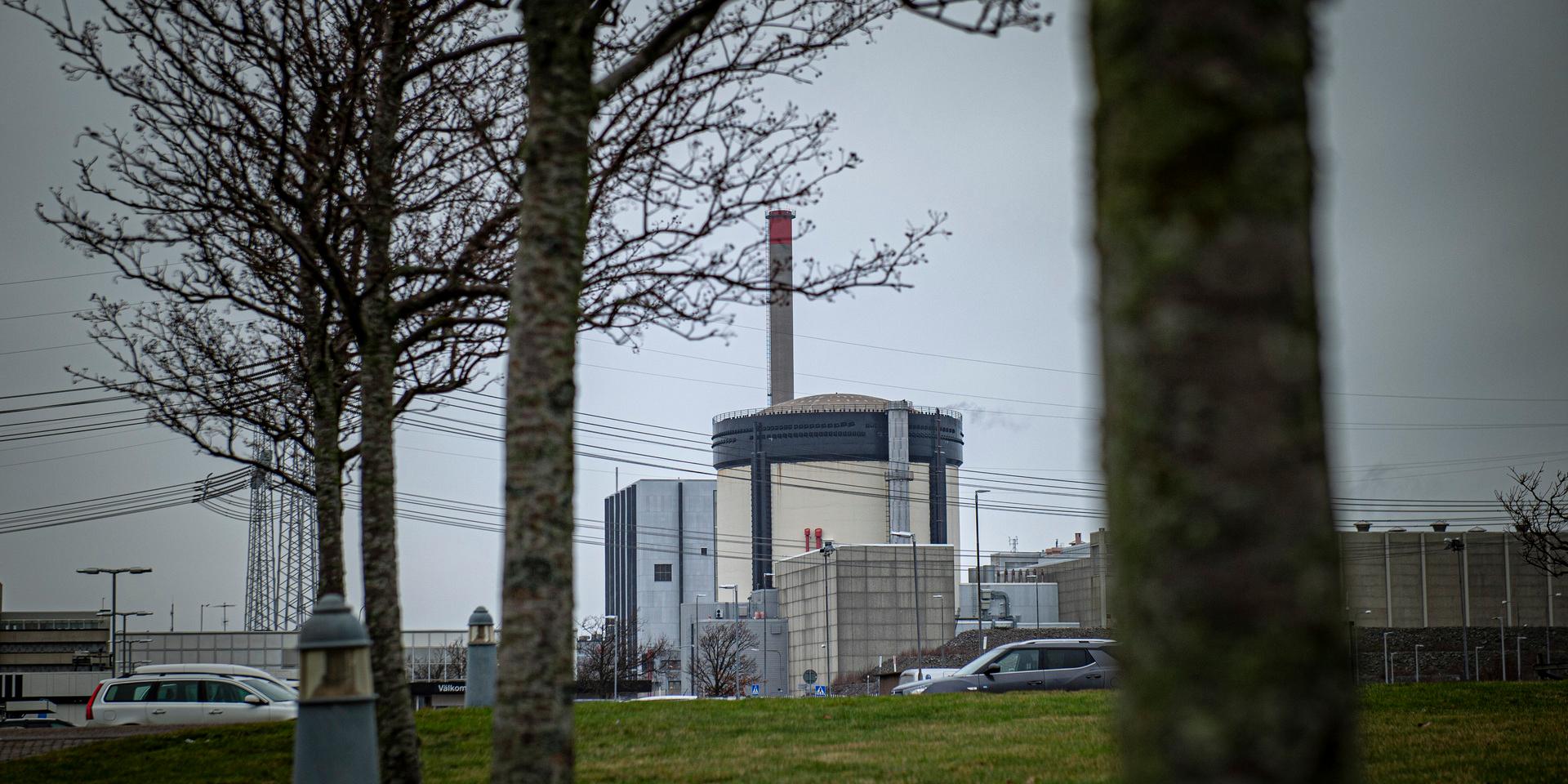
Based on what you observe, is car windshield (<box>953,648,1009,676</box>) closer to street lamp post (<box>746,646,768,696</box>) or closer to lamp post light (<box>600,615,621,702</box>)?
lamp post light (<box>600,615,621,702</box>)

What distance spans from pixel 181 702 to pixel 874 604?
228 ft

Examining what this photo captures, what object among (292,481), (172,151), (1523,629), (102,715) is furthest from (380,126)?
(1523,629)

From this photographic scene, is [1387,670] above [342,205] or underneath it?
underneath

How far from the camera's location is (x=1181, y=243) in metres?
1.82

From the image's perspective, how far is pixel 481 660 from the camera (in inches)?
678

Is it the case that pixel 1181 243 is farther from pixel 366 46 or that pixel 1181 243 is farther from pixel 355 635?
pixel 366 46

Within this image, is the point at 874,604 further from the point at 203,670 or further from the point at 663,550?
the point at 203,670

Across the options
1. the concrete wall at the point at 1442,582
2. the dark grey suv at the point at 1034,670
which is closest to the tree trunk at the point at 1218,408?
Answer: the dark grey suv at the point at 1034,670

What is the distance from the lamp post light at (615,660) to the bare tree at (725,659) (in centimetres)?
501

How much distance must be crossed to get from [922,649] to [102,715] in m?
69.8

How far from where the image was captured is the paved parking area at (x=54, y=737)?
1909 centimetres

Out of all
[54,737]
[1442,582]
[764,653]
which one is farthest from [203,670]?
[1442,582]

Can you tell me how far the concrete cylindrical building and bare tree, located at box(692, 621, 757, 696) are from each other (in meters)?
11.5

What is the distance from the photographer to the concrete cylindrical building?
101938mm
